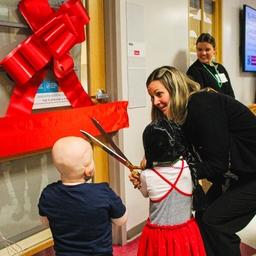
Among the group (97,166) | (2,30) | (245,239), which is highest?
(2,30)

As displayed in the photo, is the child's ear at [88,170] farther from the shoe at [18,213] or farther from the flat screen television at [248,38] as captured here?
the flat screen television at [248,38]

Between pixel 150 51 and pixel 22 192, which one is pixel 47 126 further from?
pixel 150 51

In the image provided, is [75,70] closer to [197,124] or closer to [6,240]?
[197,124]

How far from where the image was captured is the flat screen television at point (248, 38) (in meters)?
3.93

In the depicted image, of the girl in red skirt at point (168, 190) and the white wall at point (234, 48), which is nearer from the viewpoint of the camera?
the girl in red skirt at point (168, 190)

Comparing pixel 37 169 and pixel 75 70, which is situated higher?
pixel 75 70

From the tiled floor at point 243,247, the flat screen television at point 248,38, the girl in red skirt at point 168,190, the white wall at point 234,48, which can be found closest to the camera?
the girl in red skirt at point 168,190

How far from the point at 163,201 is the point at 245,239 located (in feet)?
4.16

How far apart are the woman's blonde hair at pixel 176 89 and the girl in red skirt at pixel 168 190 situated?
162 mm

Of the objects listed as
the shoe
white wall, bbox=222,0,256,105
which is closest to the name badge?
white wall, bbox=222,0,256,105

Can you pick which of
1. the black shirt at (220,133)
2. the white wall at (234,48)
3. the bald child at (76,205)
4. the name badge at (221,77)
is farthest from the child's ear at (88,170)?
the white wall at (234,48)

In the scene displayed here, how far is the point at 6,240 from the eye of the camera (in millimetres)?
1724

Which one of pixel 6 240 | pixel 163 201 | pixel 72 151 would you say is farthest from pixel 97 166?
pixel 72 151

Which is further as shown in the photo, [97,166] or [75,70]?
[97,166]
